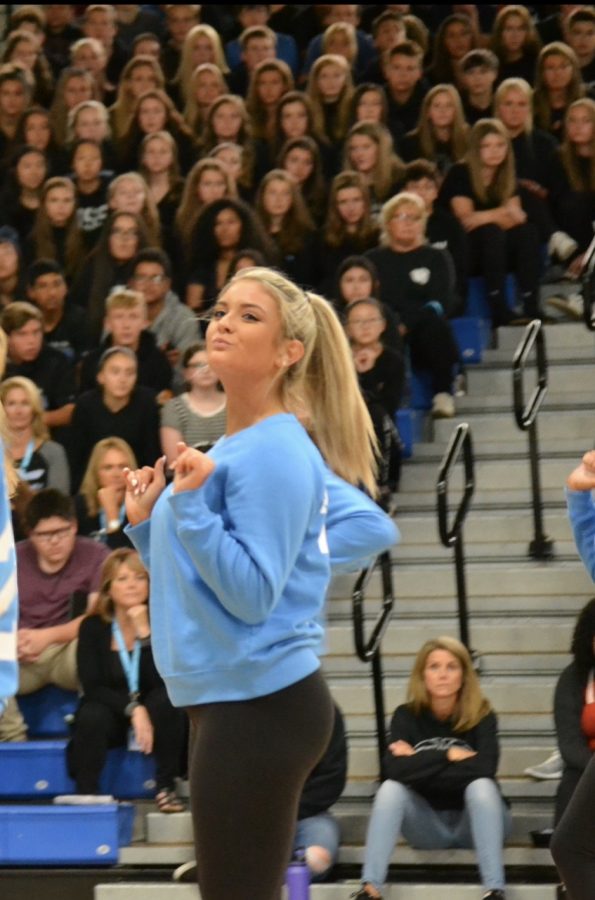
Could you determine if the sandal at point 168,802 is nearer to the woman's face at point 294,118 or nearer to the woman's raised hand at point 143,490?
the woman's raised hand at point 143,490

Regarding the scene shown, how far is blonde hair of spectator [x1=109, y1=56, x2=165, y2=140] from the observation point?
11.0 metres

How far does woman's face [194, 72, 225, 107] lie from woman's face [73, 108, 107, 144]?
2.17ft

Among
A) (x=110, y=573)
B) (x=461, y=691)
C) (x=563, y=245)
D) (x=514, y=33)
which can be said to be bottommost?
(x=461, y=691)

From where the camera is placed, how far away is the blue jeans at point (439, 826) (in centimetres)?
613

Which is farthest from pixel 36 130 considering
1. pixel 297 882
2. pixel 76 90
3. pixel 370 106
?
pixel 297 882

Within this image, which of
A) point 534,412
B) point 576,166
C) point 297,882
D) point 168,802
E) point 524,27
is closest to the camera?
point 297,882

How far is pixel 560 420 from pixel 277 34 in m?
5.02

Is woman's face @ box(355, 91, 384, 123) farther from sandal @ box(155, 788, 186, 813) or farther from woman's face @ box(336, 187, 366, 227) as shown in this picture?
sandal @ box(155, 788, 186, 813)

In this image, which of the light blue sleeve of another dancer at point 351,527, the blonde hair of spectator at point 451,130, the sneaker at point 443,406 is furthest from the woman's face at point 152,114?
the light blue sleeve of another dancer at point 351,527

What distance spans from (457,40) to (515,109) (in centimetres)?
127

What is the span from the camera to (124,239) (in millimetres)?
9539

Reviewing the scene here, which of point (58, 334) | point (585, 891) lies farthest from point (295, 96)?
point (585, 891)

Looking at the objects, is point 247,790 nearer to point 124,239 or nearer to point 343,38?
point 124,239

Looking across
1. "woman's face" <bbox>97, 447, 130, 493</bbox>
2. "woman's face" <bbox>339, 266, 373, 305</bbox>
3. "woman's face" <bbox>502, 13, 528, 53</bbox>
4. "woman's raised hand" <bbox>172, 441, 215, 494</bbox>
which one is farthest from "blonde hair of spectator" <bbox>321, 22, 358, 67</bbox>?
"woman's raised hand" <bbox>172, 441, 215, 494</bbox>
